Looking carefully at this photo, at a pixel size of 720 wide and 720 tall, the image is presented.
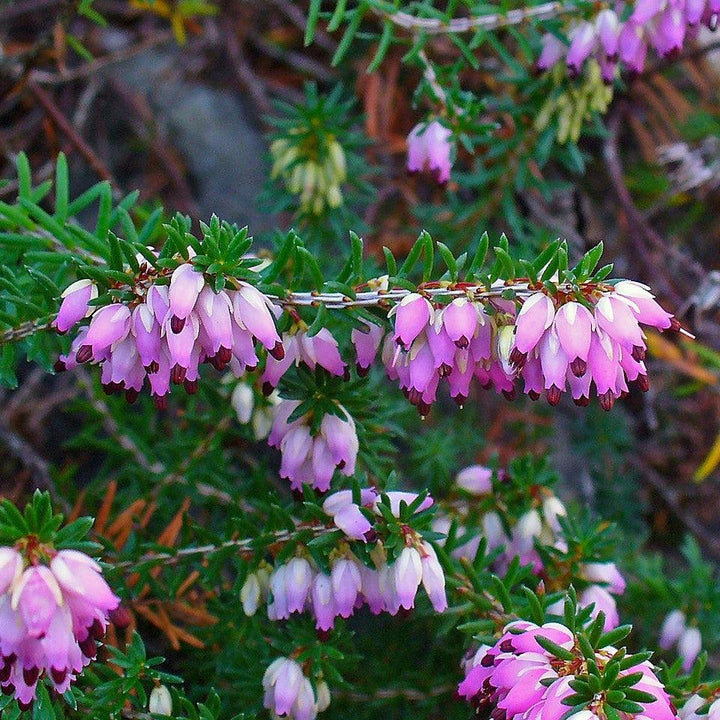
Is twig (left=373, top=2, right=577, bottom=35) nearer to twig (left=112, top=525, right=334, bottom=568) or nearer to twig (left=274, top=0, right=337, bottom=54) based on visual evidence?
twig (left=274, top=0, right=337, bottom=54)

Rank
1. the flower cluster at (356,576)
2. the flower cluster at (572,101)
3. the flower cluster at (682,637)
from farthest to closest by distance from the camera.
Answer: the flower cluster at (572,101) → the flower cluster at (682,637) → the flower cluster at (356,576)

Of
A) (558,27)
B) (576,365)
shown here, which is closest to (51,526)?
(576,365)

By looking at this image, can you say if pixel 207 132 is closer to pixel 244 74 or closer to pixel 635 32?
pixel 244 74

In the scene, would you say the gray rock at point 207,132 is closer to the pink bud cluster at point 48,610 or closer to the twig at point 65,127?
the twig at point 65,127

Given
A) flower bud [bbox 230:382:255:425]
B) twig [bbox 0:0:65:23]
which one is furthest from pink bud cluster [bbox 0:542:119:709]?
twig [bbox 0:0:65:23]

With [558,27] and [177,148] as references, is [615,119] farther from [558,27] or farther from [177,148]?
[177,148]

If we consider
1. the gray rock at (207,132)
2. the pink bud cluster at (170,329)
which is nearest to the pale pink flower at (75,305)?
the pink bud cluster at (170,329)
